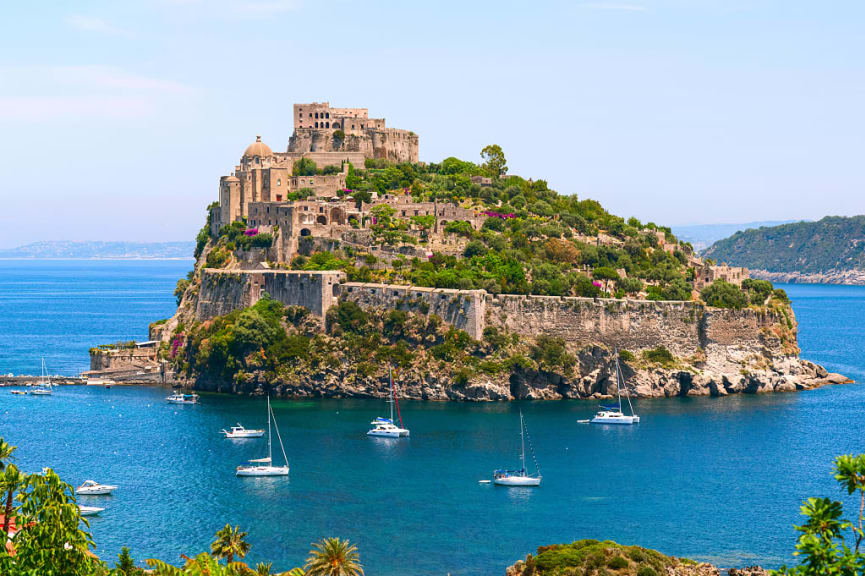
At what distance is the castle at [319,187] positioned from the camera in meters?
92.3

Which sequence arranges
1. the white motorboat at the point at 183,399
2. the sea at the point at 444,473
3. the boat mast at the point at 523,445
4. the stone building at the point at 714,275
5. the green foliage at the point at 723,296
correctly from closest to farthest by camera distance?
the sea at the point at 444,473
the boat mast at the point at 523,445
the white motorboat at the point at 183,399
the green foliage at the point at 723,296
the stone building at the point at 714,275

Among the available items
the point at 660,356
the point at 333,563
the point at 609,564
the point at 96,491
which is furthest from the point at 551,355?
the point at 333,563

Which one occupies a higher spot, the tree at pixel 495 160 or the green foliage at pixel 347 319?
the tree at pixel 495 160

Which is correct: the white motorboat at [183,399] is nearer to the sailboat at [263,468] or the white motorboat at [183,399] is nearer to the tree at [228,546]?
the sailboat at [263,468]

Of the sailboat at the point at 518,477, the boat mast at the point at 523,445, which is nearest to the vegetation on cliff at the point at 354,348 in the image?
the boat mast at the point at 523,445

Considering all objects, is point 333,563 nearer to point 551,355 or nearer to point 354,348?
point 551,355

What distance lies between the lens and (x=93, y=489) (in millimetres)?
53344

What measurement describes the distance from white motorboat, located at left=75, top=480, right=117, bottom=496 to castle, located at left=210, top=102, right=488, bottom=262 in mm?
39120

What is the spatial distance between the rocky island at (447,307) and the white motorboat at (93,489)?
25.5 m

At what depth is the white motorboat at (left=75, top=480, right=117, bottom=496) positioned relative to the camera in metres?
53.2

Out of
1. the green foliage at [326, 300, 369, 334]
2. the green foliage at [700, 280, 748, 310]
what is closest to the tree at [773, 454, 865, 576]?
the green foliage at [326, 300, 369, 334]

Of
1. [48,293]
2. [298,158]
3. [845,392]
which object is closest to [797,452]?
[845,392]

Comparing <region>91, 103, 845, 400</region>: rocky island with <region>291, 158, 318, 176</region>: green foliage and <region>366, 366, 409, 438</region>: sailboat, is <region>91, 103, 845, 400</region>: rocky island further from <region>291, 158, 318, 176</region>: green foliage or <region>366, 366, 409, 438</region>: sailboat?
<region>366, 366, 409, 438</region>: sailboat

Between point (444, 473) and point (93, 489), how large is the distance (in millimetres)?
16454
